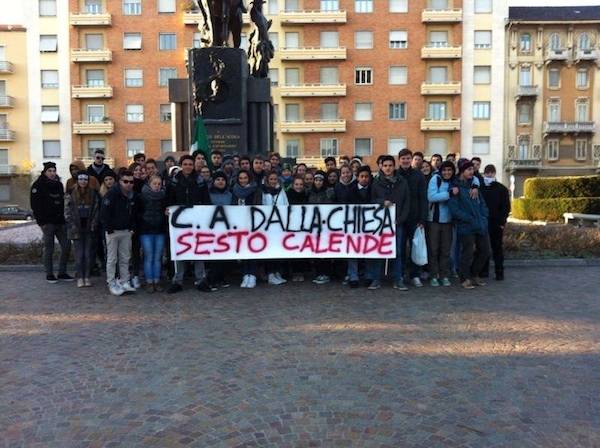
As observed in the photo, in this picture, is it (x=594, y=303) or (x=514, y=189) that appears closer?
(x=594, y=303)

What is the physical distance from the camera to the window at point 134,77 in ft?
188

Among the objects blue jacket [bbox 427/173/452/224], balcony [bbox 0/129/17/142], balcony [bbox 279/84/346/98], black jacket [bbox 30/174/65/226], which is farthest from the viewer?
balcony [bbox 0/129/17/142]

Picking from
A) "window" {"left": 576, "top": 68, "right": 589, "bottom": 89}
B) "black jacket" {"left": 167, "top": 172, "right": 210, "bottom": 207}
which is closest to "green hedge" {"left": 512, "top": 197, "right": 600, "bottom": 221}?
"black jacket" {"left": 167, "top": 172, "right": 210, "bottom": 207}

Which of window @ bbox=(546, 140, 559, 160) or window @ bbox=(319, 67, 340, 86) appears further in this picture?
window @ bbox=(546, 140, 559, 160)

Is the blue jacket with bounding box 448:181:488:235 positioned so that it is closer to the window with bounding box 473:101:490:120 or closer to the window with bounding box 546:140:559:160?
the window with bounding box 473:101:490:120

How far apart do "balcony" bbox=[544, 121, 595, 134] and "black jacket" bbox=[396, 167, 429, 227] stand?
55126 millimetres

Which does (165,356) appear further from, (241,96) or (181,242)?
(241,96)

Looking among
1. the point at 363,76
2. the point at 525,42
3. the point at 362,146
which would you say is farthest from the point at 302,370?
the point at 525,42

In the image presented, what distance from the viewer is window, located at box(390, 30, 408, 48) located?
56.8 m

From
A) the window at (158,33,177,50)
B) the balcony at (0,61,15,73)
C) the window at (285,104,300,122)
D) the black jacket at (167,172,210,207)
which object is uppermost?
the window at (158,33,177,50)

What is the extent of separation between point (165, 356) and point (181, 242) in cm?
370

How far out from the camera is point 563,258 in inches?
457

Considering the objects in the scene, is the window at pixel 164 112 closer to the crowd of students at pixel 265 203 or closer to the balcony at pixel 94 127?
the balcony at pixel 94 127

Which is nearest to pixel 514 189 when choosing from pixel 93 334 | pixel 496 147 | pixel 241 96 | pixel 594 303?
pixel 496 147
